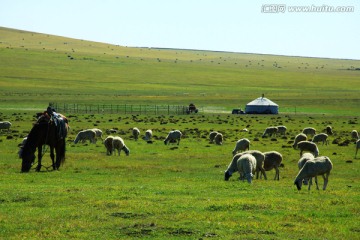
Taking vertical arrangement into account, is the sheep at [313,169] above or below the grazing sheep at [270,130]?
above

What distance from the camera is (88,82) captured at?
16075 cm

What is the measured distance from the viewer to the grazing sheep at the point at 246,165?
23147 mm

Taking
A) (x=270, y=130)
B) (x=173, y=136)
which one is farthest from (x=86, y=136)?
(x=270, y=130)

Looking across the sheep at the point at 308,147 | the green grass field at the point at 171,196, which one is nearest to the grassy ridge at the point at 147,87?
the green grass field at the point at 171,196

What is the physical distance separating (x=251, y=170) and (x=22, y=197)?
28.9 feet

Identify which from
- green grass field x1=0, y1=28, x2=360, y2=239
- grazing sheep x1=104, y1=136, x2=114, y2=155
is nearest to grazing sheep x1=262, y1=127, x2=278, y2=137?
green grass field x1=0, y1=28, x2=360, y2=239

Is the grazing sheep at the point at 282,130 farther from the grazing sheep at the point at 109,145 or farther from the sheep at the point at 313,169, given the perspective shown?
the sheep at the point at 313,169

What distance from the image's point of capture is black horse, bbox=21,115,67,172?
26.9 m

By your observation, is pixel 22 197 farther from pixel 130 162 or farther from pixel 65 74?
pixel 65 74

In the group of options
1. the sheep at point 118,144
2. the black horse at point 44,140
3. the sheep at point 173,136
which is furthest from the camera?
the sheep at point 173,136

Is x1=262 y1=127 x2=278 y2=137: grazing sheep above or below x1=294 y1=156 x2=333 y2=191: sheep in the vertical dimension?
below

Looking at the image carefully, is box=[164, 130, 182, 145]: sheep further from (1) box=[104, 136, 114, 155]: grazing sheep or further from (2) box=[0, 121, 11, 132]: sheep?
(2) box=[0, 121, 11, 132]: sheep

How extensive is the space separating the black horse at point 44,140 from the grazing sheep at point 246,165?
831 cm

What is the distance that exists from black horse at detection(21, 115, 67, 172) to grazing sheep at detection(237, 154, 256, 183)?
831 cm
